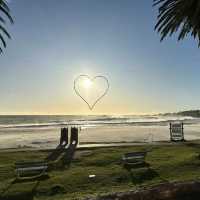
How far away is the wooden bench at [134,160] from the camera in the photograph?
56.8 feet

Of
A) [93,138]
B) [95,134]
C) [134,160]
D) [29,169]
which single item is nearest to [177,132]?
[93,138]

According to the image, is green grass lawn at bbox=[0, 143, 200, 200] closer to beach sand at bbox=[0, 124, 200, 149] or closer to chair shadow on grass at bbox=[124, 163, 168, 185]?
chair shadow on grass at bbox=[124, 163, 168, 185]

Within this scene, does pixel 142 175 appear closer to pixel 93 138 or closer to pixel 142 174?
pixel 142 174

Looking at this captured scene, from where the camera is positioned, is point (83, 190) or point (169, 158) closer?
point (83, 190)

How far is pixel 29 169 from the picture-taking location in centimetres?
1567

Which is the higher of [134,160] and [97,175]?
[134,160]

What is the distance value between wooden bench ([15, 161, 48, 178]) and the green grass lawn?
16.0 inches

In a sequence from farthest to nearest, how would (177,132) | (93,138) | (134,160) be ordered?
(93,138)
(177,132)
(134,160)

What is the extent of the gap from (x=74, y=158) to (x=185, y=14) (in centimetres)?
954

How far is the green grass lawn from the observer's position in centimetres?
1305

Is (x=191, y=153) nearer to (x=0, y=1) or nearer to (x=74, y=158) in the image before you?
(x=74, y=158)

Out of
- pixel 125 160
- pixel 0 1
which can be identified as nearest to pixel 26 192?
pixel 125 160

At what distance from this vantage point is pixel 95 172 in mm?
15742

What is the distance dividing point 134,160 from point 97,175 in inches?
119
